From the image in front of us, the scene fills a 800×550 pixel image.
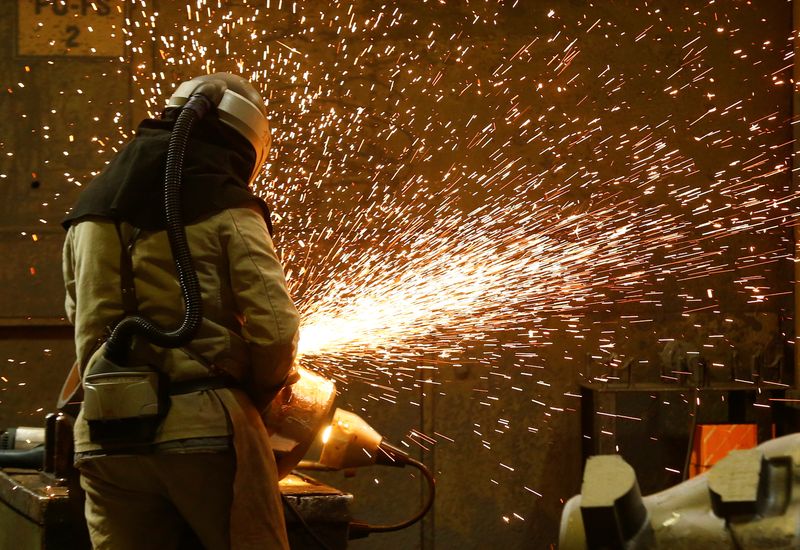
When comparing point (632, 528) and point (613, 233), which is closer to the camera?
point (632, 528)

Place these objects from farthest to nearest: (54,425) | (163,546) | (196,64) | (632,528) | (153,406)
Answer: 1. (196,64)
2. (54,425)
3. (163,546)
4. (153,406)
5. (632,528)

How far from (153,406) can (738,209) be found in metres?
3.82

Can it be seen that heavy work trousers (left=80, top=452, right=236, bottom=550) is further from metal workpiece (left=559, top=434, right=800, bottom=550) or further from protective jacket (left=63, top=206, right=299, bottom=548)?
metal workpiece (left=559, top=434, right=800, bottom=550)

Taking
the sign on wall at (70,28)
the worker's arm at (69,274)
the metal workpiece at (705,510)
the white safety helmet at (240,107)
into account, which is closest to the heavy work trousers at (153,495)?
the worker's arm at (69,274)

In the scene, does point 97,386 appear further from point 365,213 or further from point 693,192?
point 693,192

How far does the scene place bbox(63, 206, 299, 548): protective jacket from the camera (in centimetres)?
303

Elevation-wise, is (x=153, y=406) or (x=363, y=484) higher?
(x=153, y=406)

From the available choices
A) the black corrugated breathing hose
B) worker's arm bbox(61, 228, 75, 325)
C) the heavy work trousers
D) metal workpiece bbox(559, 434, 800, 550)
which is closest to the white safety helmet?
the black corrugated breathing hose

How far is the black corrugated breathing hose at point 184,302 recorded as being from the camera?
297cm

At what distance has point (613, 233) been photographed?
221 inches

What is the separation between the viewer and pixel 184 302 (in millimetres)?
3045

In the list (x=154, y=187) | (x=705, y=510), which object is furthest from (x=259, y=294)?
(x=705, y=510)

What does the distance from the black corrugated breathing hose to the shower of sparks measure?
2321mm

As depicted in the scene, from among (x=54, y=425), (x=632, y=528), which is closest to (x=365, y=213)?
(x=54, y=425)
